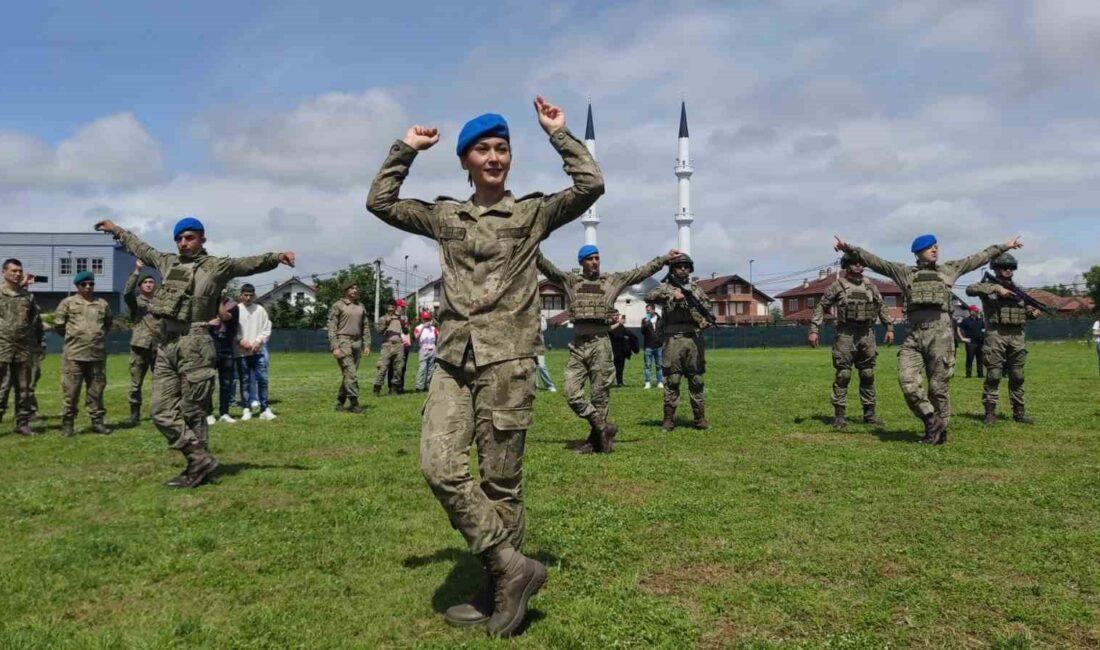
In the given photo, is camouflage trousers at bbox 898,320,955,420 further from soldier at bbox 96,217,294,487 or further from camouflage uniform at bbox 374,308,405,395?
camouflage uniform at bbox 374,308,405,395

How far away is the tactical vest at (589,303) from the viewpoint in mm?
9523

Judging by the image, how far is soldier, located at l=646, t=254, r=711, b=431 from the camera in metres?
10.7

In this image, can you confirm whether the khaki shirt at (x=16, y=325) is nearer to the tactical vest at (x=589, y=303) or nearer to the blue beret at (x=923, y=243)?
the tactical vest at (x=589, y=303)

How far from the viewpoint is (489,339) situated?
13.2 ft

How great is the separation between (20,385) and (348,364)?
504cm

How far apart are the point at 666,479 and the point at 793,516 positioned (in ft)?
5.49

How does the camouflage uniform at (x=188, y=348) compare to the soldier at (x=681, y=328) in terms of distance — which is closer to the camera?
the camouflage uniform at (x=188, y=348)

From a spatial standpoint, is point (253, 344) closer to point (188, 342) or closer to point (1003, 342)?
point (188, 342)

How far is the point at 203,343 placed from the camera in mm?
7551

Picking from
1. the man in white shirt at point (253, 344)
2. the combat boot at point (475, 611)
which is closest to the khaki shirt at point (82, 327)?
the man in white shirt at point (253, 344)

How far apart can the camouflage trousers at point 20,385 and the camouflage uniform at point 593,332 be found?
841cm

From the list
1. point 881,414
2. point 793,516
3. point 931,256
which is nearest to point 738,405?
point 881,414

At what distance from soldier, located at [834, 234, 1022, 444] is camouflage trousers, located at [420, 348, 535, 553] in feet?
23.6

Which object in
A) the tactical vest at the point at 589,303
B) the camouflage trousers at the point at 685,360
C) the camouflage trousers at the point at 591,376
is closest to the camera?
the camouflage trousers at the point at 591,376
